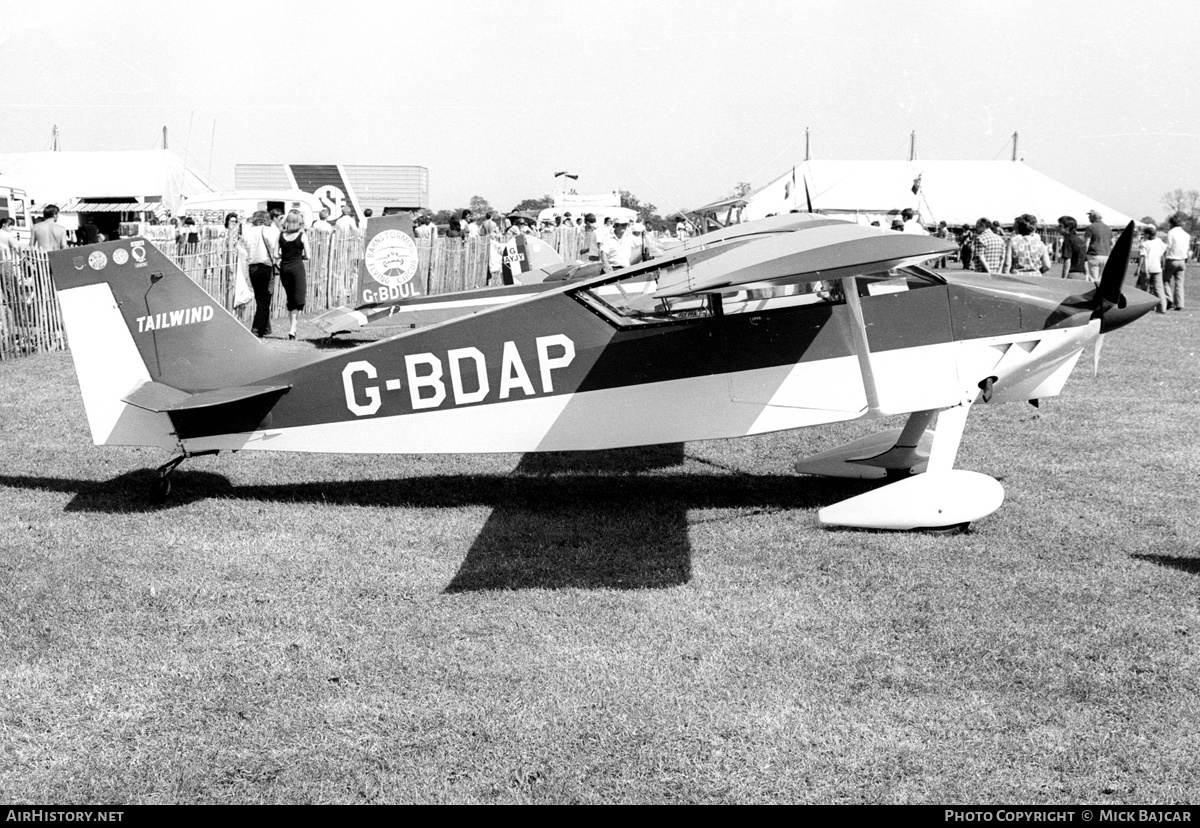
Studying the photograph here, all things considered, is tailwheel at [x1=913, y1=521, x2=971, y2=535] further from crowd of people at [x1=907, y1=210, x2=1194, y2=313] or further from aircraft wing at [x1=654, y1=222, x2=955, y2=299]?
crowd of people at [x1=907, y1=210, x2=1194, y2=313]

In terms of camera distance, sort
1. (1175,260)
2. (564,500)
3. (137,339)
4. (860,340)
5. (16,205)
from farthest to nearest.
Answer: (16,205) → (1175,260) → (564,500) → (137,339) → (860,340)

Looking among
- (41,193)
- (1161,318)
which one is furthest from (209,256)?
(41,193)

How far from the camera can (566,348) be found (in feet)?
21.9

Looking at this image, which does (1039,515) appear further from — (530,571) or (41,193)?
(41,193)

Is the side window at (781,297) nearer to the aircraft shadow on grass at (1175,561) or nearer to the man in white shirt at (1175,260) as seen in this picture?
the aircraft shadow on grass at (1175,561)

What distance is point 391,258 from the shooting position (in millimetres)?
15812

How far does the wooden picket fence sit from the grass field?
2373 millimetres

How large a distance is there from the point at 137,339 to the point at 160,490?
3.36 ft

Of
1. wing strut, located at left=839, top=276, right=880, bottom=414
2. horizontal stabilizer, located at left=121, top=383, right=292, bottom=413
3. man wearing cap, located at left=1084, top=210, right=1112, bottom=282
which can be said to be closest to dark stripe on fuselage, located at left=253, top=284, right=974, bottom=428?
wing strut, located at left=839, top=276, right=880, bottom=414

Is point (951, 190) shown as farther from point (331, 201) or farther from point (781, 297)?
point (781, 297)

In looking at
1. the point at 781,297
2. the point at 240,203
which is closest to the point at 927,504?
the point at 781,297

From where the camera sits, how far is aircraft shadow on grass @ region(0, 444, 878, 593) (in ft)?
19.3

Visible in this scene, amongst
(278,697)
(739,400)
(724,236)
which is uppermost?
(724,236)

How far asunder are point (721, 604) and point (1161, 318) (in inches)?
677
